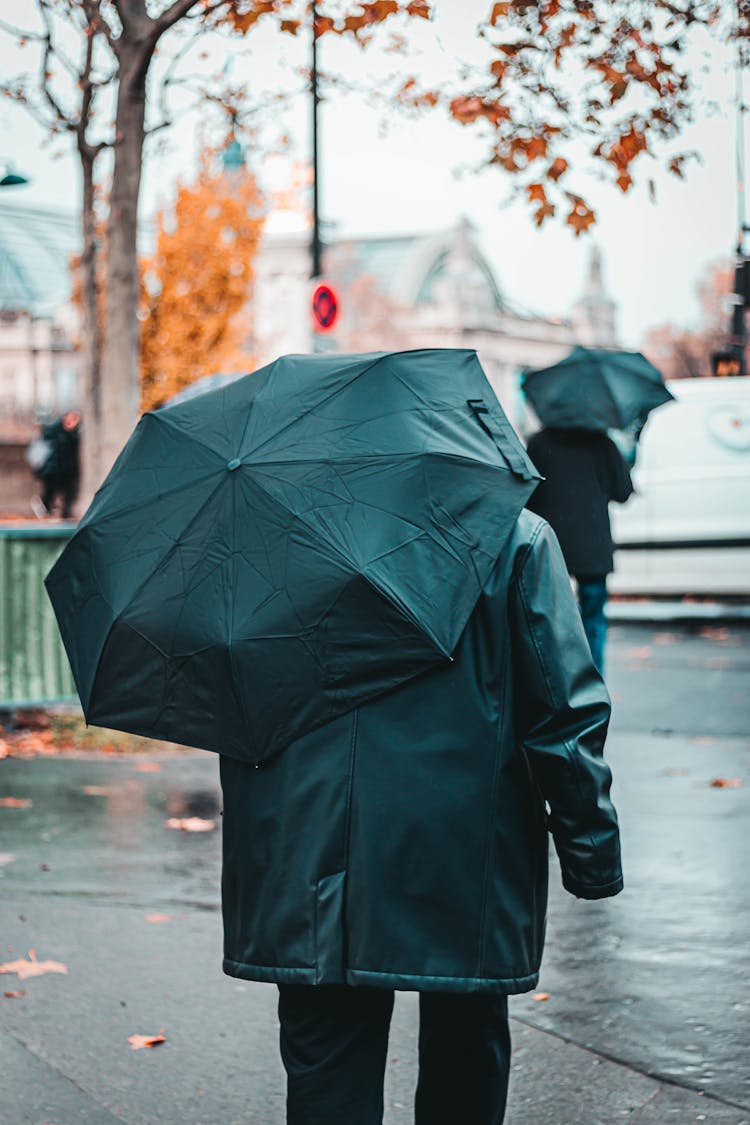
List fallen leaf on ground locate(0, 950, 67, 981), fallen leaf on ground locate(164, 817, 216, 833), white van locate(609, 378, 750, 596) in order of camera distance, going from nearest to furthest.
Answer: fallen leaf on ground locate(0, 950, 67, 981) < fallen leaf on ground locate(164, 817, 216, 833) < white van locate(609, 378, 750, 596)

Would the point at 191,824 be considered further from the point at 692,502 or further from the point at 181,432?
the point at 692,502

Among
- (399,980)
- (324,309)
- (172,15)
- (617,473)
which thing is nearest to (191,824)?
(617,473)

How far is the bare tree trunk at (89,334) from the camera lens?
10859 mm

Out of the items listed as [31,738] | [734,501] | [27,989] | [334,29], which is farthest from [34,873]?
[734,501]

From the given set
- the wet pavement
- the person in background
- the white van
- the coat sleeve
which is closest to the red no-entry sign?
the white van

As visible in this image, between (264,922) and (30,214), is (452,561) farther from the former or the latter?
(30,214)

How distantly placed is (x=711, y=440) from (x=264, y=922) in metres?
12.5

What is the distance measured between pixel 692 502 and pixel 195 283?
51.9 feet

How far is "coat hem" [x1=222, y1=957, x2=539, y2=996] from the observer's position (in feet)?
8.65

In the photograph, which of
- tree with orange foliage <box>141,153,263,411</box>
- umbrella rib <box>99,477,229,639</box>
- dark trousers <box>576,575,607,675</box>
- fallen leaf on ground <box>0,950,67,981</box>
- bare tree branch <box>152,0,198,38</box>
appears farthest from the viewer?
tree with orange foliage <box>141,153,263,411</box>

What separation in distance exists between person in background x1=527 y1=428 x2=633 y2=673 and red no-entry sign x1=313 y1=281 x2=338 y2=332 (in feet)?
21.7

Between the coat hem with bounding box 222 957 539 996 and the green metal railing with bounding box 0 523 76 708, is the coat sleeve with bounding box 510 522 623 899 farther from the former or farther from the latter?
the green metal railing with bounding box 0 523 76 708

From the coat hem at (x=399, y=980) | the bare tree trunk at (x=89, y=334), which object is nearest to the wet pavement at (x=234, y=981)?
the coat hem at (x=399, y=980)

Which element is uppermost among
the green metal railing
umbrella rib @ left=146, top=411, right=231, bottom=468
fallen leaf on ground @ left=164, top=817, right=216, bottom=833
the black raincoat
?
umbrella rib @ left=146, top=411, right=231, bottom=468
